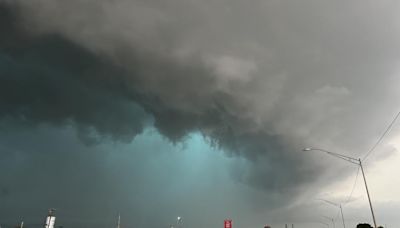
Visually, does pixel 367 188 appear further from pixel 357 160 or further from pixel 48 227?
pixel 48 227

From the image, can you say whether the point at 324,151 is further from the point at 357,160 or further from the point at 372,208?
the point at 372,208

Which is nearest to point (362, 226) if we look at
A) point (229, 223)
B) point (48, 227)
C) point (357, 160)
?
point (229, 223)

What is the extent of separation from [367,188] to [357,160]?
3389 millimetres

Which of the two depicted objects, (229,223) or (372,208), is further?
(229,223)

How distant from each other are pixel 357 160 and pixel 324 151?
3852 millimetres

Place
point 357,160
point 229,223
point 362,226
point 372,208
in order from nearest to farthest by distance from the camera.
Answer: point 372,208 → point 357,160 → point 229,223 → point 362,226

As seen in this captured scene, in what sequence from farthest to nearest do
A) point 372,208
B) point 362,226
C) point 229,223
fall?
point 362,226 < point 229,223 < point 372,208

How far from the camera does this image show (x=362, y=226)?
10725cm

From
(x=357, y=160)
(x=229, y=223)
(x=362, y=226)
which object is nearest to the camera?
(x=357, y=160)

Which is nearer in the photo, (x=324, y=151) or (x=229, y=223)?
(x=324, y=151)

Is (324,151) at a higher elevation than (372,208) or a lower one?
higher

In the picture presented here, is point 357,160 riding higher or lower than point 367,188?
higher

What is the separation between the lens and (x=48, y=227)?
10794 centimetres

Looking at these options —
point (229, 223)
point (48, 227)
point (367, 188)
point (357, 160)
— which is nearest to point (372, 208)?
point (367, 188)
